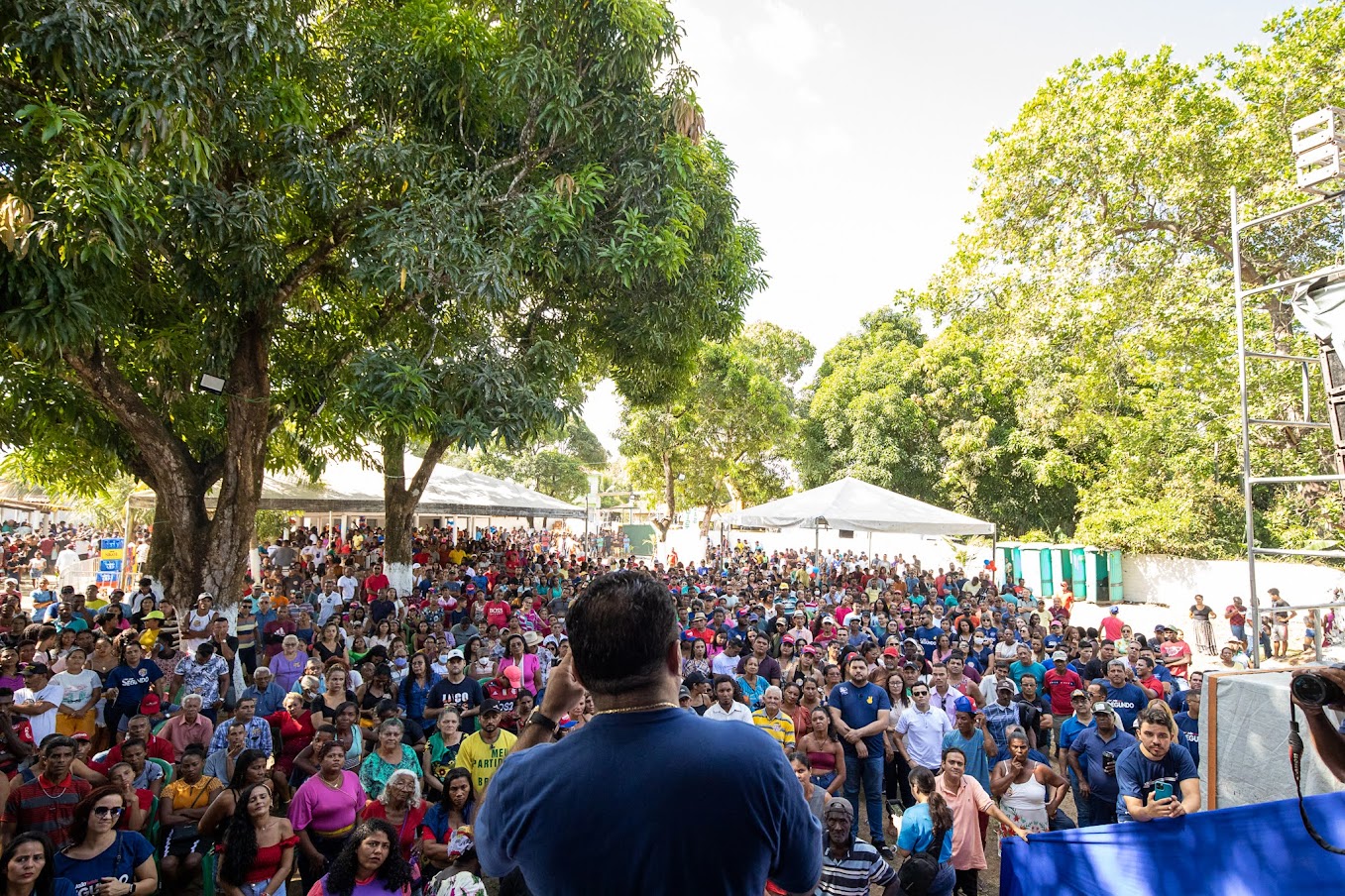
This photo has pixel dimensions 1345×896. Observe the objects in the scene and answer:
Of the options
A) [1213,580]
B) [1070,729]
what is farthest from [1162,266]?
[1070,729]

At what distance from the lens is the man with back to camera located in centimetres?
135

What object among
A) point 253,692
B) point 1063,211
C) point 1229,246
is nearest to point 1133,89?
point 1063,211

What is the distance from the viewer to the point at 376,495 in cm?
1838

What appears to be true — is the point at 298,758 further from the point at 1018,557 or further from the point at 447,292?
the point at 1018,557

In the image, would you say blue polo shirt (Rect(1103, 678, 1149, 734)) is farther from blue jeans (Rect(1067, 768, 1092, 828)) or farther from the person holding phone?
the person holding phone

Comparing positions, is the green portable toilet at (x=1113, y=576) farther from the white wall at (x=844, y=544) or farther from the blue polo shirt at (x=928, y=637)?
the blue polo shirt at (x=928, y=637)

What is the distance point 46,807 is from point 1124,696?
8.30 metres

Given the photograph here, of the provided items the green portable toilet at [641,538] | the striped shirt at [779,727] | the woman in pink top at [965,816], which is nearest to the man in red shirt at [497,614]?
the striped shirt at [779,727]

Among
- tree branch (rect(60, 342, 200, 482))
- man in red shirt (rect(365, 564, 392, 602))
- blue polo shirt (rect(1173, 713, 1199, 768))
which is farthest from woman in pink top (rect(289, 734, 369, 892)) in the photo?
man in red shirt (rect(365, 564, 392, 602))

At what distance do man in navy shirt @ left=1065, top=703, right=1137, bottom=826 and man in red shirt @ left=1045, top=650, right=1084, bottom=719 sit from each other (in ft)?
8.01

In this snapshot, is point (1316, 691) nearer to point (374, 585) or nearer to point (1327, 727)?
point (1327, 727)

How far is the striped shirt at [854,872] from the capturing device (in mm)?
4762

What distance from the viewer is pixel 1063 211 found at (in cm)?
1725

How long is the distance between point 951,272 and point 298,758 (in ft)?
56.1
